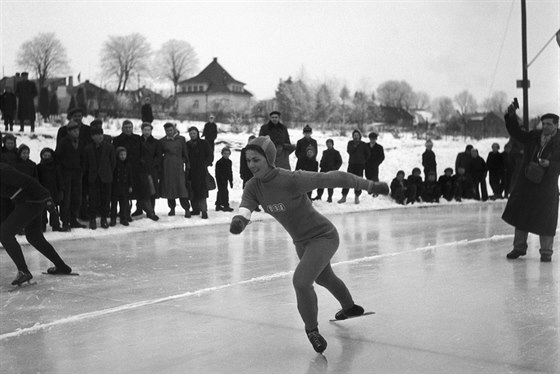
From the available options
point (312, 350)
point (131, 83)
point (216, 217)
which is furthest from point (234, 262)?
point (131, 83)

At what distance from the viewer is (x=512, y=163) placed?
70.8ft

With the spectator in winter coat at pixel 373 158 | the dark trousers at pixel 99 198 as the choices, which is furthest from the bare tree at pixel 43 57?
the dark trousers at pixel 99 198

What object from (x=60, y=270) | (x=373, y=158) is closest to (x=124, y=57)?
(x=373, y=158)

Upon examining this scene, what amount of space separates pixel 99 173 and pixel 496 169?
13.0 meters

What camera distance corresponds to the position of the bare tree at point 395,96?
5400cm

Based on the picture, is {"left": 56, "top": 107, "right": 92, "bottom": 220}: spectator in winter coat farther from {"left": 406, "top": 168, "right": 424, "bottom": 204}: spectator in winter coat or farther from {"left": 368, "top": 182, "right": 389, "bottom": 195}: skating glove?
{"left": 406, "top": 168, "right": 424, "bottom": 204}: spectator in winter coat

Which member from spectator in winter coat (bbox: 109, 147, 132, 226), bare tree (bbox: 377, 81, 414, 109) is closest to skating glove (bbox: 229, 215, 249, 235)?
spectator in winter coat (bbox: 109, 147, 132, 226)

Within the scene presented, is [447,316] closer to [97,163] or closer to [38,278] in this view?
[38,278]

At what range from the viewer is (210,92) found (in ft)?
160

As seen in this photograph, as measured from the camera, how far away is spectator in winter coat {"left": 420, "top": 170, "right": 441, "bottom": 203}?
20625mm

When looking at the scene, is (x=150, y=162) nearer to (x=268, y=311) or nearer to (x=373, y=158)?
(x=373, y=158)

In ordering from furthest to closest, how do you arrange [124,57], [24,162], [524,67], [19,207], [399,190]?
[124,57], [524,67], [399,190], [24,162], [19,207]

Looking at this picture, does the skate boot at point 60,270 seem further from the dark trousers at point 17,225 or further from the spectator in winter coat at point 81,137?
the spectator in winter coat at point 81,137

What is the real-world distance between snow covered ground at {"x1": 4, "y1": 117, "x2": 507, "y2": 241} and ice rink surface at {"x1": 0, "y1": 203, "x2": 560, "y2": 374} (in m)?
2.29
